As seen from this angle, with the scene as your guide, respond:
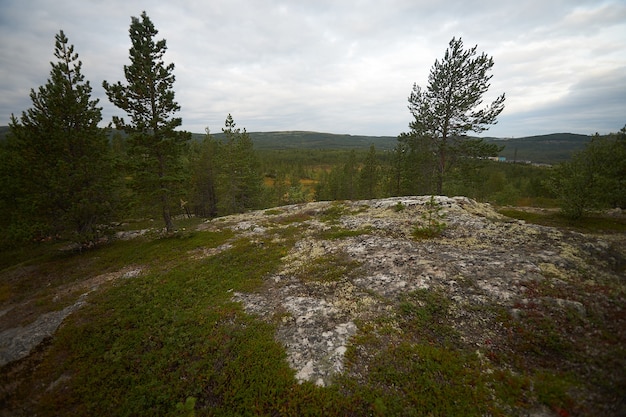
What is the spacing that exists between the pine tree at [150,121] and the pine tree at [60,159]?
110 inches

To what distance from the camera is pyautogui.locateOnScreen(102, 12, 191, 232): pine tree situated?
15.4 m

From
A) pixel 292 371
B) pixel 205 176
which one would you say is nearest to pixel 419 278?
pixel 292 371

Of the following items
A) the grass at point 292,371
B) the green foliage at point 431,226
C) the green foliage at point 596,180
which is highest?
the green foliage at point 596,180

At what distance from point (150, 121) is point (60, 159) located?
5976mm

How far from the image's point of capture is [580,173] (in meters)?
19.3

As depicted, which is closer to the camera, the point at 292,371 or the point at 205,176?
the point at 292,371

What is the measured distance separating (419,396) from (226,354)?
518cm

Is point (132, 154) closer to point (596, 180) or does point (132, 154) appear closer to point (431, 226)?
point (431, 226)

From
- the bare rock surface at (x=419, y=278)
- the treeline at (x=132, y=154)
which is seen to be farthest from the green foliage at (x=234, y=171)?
the bare rock surface at (x=419, y=278)

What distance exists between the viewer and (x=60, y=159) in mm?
15352

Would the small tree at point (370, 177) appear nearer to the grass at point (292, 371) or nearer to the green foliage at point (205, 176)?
the green foliage at point (205, 176)

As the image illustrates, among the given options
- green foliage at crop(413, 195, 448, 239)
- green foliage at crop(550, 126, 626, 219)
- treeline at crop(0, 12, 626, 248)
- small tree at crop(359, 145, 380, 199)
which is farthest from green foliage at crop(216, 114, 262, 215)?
green foliage at crop(550, 126, 626, 219)

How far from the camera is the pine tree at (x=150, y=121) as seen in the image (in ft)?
50.4

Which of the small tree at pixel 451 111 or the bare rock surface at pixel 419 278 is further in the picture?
the small tree at pixel 451 111
